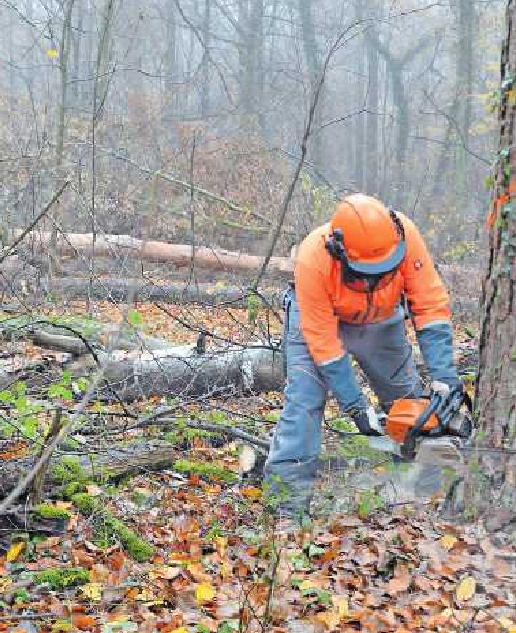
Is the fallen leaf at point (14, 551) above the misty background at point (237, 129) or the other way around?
the other way around

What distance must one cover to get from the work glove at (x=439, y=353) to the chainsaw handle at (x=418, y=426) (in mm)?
195

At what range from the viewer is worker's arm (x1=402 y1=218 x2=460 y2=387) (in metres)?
4.71

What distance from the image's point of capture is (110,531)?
453cm

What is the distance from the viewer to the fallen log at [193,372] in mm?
7211

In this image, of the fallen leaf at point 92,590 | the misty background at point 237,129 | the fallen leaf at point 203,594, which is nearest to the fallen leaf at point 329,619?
the fallen leaf at point 203,594

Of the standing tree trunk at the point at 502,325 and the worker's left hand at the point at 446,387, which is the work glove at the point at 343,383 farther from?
the standing tree trunk at the point at 502,325

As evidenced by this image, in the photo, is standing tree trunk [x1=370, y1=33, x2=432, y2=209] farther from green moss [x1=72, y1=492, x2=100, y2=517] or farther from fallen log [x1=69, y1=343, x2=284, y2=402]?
green moss [x1=72, y1=492, x2=100, y2=517]

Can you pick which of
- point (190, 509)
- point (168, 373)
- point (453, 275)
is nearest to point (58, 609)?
point (190, 509)

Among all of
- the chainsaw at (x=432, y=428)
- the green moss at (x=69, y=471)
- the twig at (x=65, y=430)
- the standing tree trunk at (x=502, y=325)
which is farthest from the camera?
the green moss at (x=69, y=471)

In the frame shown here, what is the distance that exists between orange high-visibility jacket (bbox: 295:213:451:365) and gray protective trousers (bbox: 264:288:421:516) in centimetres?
30

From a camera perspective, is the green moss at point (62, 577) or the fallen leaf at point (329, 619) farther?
the green moss at point (62, 577)

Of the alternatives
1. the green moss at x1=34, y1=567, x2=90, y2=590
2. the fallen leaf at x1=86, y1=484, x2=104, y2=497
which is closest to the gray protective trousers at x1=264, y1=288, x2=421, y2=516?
the fallen leaf at x1=86, y1=484, x2=104, y2=497

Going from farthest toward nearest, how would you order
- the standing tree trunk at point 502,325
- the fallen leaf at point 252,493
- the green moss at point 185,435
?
the green moss at point 185,435
the fallen leaf at point 252,493
the standing tree trunk at point 502,325

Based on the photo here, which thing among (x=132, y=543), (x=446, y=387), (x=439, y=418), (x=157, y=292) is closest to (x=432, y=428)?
(x=439, y=418)
